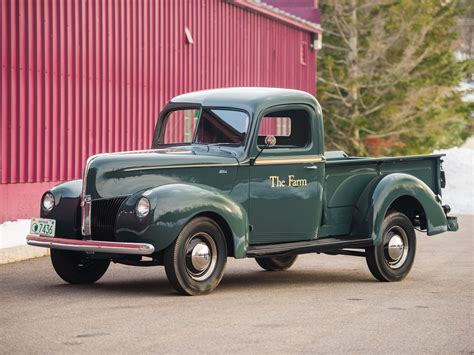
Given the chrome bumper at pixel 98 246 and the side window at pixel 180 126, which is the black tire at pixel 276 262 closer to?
the side window at pixel 180 126

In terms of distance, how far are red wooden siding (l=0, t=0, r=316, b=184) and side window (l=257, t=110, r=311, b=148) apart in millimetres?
5330

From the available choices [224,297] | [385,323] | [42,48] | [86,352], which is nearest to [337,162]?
[224,297]

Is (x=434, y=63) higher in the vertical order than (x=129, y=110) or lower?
higher

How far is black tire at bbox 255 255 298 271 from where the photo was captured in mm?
13258

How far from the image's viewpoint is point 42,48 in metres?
17.1

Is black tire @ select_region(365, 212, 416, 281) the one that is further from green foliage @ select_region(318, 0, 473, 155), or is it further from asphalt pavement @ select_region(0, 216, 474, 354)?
green foliage @ select_region(318, 0, 473, 155)

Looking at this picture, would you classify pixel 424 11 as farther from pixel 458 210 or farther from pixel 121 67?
pixel 121 67

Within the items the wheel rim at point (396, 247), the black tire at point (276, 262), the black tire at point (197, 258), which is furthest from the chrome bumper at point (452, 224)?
the black tire at point (197, 258)

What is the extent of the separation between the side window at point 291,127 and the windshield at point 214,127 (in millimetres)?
409

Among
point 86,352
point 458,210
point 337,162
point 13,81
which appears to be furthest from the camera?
point 458,210

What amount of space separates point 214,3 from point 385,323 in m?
16.4

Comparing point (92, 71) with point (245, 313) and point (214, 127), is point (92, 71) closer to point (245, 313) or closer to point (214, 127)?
point (214, 127)

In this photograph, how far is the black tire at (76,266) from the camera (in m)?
11.3

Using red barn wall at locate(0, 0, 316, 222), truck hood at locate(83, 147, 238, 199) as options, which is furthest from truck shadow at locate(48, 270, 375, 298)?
red barn wall at locate(0, 0, 316, 222)
